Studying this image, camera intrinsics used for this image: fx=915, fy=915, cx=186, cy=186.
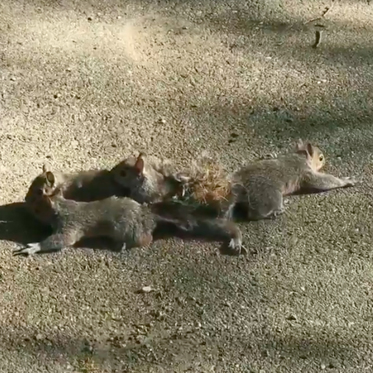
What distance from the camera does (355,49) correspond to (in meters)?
5.81

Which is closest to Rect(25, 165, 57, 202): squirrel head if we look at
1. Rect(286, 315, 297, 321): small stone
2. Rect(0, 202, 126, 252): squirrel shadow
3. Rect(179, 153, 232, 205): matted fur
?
Rect(0, 202, 126, 252): squirrel shadow

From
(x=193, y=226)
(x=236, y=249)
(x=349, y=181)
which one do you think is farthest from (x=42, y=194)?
(x=349, y=181)

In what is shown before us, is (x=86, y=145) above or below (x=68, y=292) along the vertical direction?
above

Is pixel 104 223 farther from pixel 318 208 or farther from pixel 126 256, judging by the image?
pixel 318 208

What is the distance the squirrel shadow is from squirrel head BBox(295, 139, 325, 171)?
3.65 feet

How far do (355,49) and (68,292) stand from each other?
280cm

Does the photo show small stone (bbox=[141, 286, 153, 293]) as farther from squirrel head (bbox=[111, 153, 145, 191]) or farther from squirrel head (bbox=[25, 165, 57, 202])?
squirrel head (bbox=[25, 165, 57, 202])

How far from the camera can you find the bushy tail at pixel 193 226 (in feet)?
13.7

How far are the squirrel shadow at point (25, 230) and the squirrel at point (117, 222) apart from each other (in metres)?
0.05

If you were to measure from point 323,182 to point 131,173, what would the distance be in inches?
38.9

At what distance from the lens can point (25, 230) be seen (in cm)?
420

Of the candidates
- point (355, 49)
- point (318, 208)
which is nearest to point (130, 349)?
point (318, 208)

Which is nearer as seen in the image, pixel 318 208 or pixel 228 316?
pixel 228 316

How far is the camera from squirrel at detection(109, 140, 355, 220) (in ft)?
13.8
